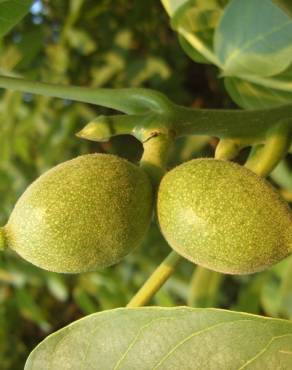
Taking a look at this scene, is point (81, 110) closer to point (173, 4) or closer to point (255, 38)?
point (173, 4)

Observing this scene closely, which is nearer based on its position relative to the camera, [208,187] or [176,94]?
[208,187]

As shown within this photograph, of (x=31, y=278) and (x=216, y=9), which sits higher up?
(x=216, y=9)

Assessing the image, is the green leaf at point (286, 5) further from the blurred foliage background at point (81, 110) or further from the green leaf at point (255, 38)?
the blurred foliage background at point (81, 110)

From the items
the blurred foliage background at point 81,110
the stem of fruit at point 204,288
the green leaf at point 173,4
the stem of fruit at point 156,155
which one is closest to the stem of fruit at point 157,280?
the stem of fruit at point 156,155

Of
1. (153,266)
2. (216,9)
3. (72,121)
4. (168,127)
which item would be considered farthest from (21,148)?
(168,127)

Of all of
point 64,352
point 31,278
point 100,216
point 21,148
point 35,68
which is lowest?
point 31,278

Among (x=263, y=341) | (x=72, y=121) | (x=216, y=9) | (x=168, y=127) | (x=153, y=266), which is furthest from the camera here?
(x=72, y=121)

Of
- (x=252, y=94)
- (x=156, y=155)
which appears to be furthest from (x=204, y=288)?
(x=156, y=155)

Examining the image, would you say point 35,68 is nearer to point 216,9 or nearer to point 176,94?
point 176,94
